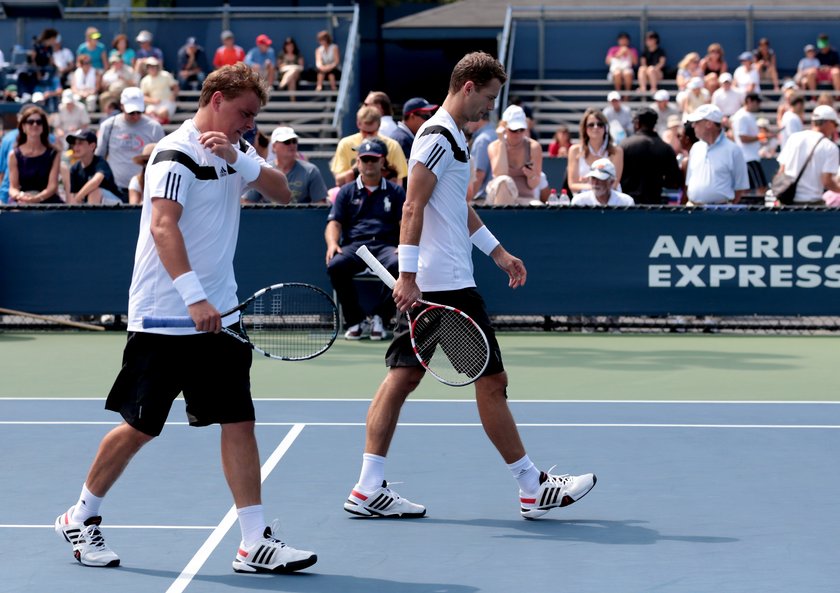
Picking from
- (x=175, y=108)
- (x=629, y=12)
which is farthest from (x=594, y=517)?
(x=629, y=12)

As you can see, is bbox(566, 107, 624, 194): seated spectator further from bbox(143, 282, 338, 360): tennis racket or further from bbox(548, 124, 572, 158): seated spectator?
bbox(143, 282, 338, 360): tennis racket

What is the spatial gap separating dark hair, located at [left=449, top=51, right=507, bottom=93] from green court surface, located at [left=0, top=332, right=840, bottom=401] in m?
3.83

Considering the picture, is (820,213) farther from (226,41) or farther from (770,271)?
(226,41)

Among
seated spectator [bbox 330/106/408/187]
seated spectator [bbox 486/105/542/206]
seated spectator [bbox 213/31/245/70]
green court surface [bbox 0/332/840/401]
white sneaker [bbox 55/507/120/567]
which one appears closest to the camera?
white sneaker [bbox 55/507/120/567]

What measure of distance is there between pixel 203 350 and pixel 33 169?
29.3 ft

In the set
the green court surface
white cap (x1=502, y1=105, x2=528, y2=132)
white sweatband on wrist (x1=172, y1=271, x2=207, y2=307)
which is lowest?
the green court surface

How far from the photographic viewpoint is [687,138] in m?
14.0

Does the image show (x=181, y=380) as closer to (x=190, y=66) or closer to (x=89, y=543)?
(x=89, y=543)

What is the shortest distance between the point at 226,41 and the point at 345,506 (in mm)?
18898

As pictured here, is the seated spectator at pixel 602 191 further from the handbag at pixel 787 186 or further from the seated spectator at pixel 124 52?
the seated spectator at pixel 124 52

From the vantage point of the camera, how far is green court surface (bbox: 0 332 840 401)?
9977 millimetres

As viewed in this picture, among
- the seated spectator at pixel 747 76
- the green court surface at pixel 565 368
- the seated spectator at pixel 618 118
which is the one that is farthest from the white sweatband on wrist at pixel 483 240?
the seated spectator at pixel 747 76

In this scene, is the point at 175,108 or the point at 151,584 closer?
the point at 151,584

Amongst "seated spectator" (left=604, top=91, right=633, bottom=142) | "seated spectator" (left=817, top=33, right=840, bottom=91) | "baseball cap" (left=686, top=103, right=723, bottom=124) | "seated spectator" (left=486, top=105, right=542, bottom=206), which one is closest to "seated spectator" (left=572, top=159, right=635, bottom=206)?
"seated spectator" (left=486, top=105, right=542, bottom=206)
